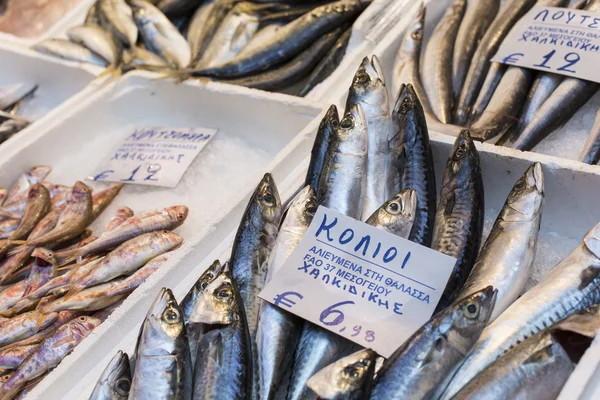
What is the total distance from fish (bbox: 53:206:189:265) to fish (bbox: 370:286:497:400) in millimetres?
1424

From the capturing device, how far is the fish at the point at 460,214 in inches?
65.8

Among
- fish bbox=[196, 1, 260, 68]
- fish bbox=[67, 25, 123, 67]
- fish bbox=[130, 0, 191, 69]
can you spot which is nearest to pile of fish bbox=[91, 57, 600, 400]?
fish bbox=[196, 1, 260, 68]

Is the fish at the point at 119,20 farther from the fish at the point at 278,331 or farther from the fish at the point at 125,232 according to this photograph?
the fish at the point at 278,331

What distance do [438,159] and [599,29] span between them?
2.87 ft

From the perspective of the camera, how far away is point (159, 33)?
11.6 feet

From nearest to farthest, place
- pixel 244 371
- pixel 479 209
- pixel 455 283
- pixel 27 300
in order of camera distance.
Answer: pixel 244 371, pixel 455 283, pixel 479 209, pixel 27 300

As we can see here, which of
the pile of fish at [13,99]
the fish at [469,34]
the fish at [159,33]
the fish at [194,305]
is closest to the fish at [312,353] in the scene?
the fish at [194,305]

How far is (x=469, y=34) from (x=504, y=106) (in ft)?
2.13

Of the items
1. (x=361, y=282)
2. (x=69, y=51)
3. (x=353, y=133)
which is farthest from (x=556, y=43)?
(x=69, y=51)

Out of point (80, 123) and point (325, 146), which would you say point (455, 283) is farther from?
point (80, 123)

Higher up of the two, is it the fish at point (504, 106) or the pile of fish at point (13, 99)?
the pile of fish at point (13, 99)

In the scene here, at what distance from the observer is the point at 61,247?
2.63m

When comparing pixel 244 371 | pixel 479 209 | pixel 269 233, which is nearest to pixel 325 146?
pixel 269 233

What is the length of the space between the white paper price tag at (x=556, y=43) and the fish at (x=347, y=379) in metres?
1.59
